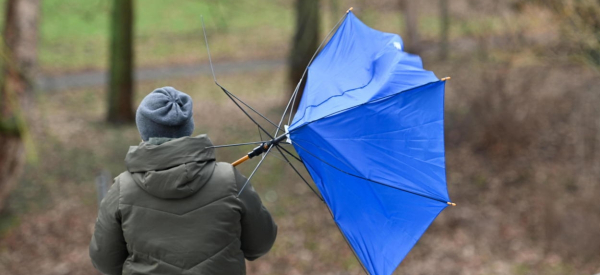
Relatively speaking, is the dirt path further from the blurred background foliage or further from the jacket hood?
the jacket hood

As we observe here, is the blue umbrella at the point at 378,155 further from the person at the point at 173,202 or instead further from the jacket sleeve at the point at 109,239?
the jacket sleeve at the point at 109,239

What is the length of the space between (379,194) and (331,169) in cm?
26

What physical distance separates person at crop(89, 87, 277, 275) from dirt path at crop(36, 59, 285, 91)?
558 inches

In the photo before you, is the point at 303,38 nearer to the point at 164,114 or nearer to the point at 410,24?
the point at 410,24

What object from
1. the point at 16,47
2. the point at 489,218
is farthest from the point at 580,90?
the point at 16,47

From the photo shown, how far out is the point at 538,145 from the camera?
10680mm

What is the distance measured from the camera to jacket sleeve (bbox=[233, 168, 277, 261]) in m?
2.24

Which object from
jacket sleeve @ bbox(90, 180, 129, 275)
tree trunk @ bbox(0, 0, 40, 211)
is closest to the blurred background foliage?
tree trunk @ bbox(0, 0, 40, 211)

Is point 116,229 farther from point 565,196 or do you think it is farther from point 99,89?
point 99,89

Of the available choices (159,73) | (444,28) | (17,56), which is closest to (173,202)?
(17,56)

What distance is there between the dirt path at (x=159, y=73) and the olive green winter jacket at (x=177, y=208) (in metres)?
14.2

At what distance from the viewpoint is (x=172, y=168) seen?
83.6 inches

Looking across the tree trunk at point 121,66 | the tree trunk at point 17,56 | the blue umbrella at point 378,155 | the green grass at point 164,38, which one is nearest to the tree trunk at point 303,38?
the tree trunk at point 121,66

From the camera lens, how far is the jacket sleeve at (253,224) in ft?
7.34
